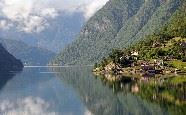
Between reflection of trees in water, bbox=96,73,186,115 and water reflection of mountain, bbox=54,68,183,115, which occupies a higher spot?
reflection of trees in water, bbox=96,73,186,115

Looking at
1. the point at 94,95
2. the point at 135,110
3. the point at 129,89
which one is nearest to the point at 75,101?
the point at 94,95

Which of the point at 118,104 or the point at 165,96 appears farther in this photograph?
the point at 165,96

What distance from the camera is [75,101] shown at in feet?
443

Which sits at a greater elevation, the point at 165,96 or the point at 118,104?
the point at 165,96

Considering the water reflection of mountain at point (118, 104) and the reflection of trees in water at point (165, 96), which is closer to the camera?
the reflection of trees in water at point (165, 96)

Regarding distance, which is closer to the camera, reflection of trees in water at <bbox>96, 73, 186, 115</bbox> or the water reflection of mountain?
reflection of trees in water at <bbox>96, 73, 186, 115</bbox>

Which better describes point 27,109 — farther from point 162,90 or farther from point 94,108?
point 162,90

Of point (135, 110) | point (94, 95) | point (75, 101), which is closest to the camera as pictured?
point (135, 110)

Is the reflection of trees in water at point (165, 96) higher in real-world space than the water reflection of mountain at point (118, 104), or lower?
higher

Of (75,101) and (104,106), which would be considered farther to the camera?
(75,101)

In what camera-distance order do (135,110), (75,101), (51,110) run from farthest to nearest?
(75,101) < (51,110) < (135,110)

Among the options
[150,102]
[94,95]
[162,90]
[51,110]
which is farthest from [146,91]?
[51,110]

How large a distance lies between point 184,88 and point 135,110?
37.6m

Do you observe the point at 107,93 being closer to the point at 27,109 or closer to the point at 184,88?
the point at 184,88
